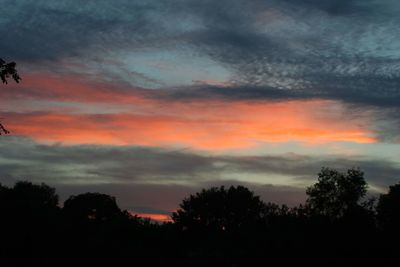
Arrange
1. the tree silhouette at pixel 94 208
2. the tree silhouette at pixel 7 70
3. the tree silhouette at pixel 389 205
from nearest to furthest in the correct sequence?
the tree silhouette at pixel 7 70, the tree silhouette at pixel 389 205, the tree silhouette at pixel 94 208

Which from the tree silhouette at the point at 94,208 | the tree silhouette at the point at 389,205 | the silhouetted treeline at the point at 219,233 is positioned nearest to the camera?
the silhouetted treeline at the point at 219,233

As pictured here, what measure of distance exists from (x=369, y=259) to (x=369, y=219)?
8.11 m

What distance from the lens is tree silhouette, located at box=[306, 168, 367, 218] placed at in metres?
92.1

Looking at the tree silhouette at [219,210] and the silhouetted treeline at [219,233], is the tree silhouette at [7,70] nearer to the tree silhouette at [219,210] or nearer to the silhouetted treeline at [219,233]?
the silhouetted treeline at [219,233]

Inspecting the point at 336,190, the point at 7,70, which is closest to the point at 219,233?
the point at 336,190

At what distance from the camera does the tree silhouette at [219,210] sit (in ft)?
358

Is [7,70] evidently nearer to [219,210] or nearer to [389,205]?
[389,205]

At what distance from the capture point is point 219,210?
4358 inches

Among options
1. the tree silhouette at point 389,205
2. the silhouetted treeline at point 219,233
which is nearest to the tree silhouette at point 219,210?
the silhouetted treeline at point 219,233

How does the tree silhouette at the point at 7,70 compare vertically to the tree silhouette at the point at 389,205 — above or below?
below

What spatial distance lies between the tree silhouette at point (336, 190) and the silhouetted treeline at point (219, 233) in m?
0.16

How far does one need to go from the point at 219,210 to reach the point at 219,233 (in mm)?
26766

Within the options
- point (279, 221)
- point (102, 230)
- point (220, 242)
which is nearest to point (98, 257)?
point (102, 230)

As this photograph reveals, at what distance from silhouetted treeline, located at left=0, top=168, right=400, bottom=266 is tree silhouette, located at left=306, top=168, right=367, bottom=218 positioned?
158mm
